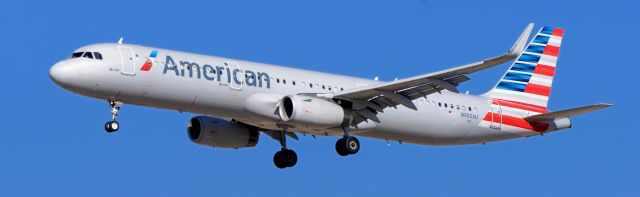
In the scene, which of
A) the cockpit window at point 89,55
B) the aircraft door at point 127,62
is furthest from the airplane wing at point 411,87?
the cockpit window at point 89,55

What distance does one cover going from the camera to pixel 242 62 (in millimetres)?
59125

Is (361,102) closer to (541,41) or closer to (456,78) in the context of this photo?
(456,78)

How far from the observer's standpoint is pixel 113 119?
186 feet

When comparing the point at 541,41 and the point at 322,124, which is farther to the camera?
the point at 541,41

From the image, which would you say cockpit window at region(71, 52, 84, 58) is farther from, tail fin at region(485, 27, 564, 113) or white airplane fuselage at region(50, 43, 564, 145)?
tail fin at region(485, 27, 564, 113)

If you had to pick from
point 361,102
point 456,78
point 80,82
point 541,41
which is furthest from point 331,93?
point 541,41

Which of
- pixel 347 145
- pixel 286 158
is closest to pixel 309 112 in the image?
pixel 347 145

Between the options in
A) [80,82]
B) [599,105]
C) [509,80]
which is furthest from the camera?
[509,80]

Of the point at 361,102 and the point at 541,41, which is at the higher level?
the point at 541,41

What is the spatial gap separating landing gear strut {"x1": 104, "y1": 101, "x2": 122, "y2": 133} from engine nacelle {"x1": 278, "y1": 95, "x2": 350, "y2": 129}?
618cm

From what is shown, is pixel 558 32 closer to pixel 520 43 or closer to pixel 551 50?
pixel 551 50

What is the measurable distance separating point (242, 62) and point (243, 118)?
2.19 m

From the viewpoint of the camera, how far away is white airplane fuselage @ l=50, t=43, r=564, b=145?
5597cm

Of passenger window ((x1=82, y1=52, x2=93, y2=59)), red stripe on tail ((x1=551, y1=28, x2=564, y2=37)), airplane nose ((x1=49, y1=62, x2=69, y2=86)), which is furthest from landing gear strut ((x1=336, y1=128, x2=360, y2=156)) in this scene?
red stripe on tail ((x1=551, y1=28, x2=564, y2=37))
